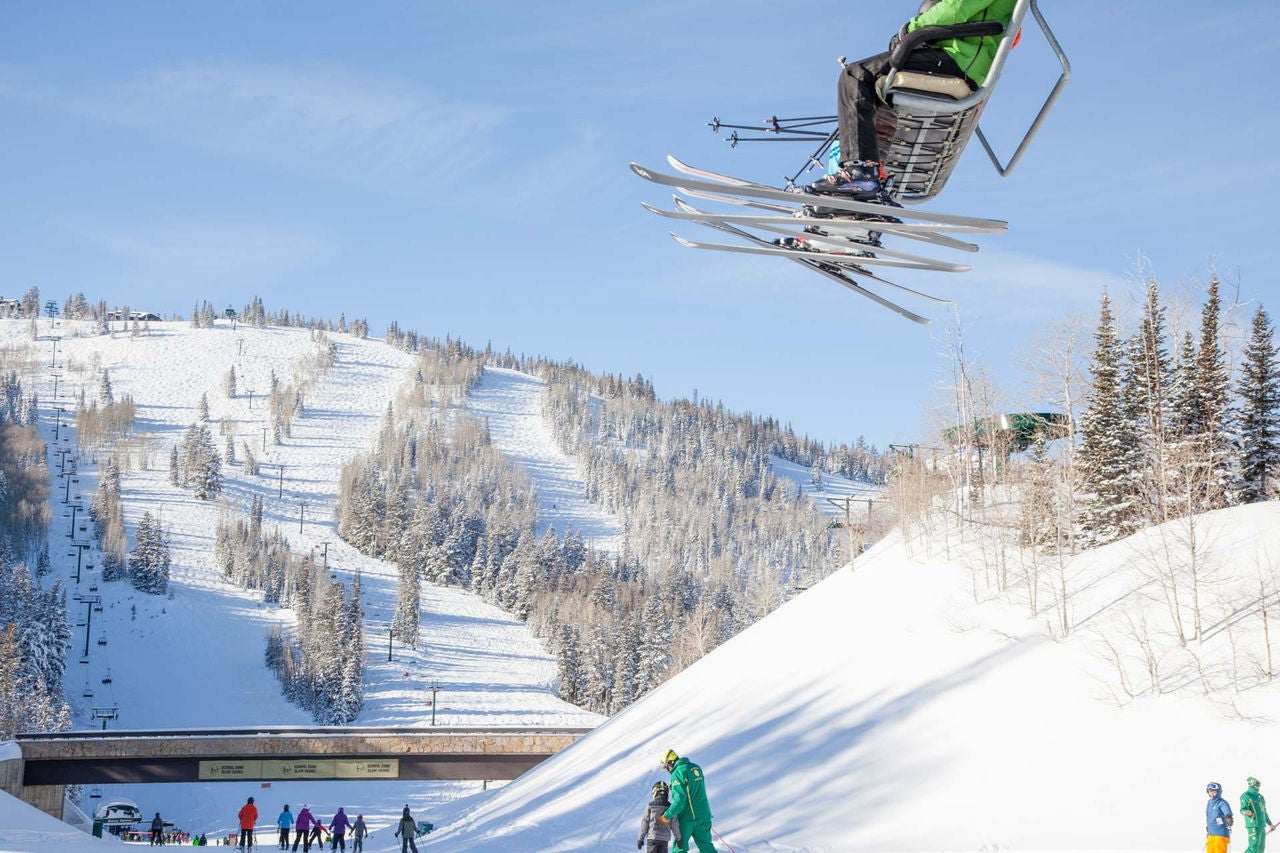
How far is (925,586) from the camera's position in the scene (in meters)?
27.6

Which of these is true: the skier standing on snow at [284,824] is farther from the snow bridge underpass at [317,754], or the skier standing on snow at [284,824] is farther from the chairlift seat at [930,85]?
the chairlift seat at [930,85]

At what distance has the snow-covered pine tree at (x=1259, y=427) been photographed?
28.2m

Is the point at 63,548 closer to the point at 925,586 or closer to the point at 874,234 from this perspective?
the point at 925,586

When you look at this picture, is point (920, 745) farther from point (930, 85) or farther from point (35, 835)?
point (930, 85)

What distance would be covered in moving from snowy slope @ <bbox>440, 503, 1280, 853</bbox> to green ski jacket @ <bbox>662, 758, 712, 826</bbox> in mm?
7164

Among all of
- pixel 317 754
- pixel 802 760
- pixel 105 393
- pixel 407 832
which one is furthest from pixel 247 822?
pixel 105 393

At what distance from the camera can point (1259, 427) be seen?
28578mm

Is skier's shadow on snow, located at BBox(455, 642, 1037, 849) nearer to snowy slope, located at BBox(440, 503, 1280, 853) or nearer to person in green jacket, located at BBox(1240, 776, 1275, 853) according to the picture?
snowy slope, located at BBox(440, 503, 1280, 853)

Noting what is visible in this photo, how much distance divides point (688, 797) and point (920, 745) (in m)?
11.5

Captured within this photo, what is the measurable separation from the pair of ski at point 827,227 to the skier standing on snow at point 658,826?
490cm

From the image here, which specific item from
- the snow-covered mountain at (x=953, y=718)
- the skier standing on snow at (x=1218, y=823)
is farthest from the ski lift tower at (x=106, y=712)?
the skier standing on snow at (x=1218, y=823)

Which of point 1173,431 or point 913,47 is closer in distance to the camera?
point 913,47

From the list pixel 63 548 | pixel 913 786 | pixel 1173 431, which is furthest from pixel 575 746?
pixel 63 548

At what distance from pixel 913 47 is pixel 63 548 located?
128 metres
